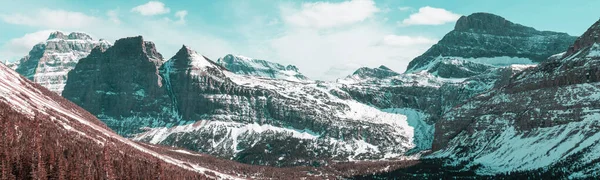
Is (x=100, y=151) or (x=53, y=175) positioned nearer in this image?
(x=53, y=175)

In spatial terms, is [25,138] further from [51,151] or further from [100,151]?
[100,151]

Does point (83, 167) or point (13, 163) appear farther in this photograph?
point (83, 167)

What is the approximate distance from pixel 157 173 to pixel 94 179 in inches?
817

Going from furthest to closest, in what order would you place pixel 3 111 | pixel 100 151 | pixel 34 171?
1. pixel 100 151
2. pixel 3 111
3. pixel 34 171

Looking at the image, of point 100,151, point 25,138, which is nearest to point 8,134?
point 25,138

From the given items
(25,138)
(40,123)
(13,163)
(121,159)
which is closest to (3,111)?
(40,123)

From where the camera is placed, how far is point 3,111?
574 ft

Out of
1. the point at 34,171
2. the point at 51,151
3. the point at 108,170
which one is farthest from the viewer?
the point at 108,170

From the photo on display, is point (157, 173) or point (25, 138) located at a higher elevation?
point (25, 138)

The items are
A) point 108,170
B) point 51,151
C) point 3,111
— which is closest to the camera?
point 51,151

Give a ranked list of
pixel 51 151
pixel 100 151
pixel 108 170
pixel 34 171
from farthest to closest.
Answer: pixel 100 151 → pixel 108 170 → pixel 51 151 → pixel 34 171

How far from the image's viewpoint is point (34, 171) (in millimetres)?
123812

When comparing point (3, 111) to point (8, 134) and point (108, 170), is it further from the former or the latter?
point (108, 170)

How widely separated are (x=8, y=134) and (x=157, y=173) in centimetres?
4410
